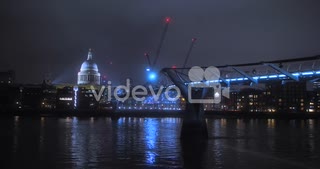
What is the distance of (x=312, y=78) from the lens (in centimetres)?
5841

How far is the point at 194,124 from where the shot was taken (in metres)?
69.8

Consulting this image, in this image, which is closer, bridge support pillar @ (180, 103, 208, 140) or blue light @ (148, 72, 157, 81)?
bridge support pillar @ (180, 103, 208, 140)

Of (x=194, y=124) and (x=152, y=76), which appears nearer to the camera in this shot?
(x=194, y=124)

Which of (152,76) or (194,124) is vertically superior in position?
(152,76)

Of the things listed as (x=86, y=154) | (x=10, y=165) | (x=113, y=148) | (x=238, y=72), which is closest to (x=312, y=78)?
(x=238, y=72)

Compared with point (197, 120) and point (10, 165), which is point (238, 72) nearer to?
point (197, 120)

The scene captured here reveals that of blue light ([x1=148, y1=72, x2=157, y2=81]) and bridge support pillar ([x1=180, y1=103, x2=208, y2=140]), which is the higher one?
blue light ([x1=148, y1=72, x2=157, y2=81])

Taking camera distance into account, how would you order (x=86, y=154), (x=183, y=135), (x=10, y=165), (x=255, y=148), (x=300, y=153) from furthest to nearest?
1. (x=183, y=135)
2. (x=255, y=148)
3. (x=300, y=153)
4. (x=86, y=154)
5. (x=10, y=165)

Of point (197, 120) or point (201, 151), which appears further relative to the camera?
point (197, 120)

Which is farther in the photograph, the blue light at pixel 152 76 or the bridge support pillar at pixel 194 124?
the blue light at pixel 152 76

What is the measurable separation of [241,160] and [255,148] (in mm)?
12558

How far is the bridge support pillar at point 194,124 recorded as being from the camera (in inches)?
2741

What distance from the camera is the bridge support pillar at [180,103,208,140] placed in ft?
228

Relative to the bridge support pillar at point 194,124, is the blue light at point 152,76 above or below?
above
